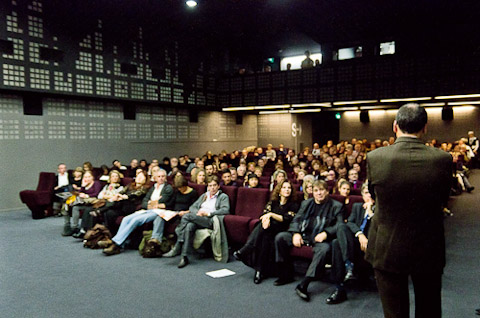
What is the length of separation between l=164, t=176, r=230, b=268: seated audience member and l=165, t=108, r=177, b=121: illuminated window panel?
824cm

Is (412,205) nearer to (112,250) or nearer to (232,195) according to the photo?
(232,195)

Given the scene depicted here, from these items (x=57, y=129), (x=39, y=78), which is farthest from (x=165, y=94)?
(x=39, y=78)

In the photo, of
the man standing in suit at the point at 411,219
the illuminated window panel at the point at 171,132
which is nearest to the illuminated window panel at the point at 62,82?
the illuminated window panel at the point at 171,132

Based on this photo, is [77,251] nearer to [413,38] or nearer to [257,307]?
[257,307]

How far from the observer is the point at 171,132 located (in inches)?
549

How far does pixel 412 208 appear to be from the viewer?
1728mm

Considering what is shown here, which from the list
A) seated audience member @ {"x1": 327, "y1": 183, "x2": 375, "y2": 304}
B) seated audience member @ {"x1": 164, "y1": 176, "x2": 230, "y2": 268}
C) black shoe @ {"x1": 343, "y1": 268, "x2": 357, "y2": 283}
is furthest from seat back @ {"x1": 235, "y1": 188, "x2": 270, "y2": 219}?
black shoe @ {"x1": 343, "y1": 268, "x2": 357, "y2": 283}

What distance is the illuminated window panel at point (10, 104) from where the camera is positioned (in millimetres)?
9414

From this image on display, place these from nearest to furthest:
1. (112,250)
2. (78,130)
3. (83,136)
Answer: (112,250) < (78,130) < (83,136)

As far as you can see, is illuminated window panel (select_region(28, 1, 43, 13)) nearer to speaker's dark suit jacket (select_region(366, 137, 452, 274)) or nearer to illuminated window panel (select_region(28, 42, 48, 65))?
illuminated window panel (select_region(28, 42, 48, 65))

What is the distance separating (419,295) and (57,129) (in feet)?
34.8

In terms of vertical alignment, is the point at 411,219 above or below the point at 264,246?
above

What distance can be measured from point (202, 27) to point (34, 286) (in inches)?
428

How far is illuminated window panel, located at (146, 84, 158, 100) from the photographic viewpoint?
12.2m
